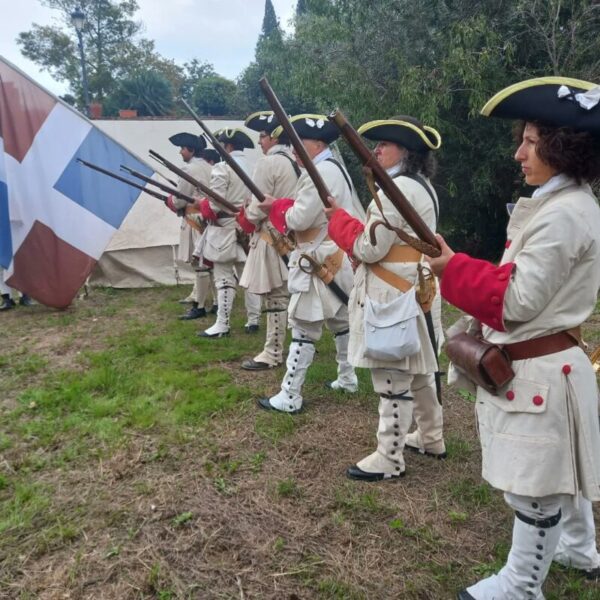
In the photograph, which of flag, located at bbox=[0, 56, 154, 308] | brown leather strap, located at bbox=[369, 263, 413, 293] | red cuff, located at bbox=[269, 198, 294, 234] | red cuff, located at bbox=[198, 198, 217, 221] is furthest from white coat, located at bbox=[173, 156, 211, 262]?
brown leather strap, located at bbox=[369, 263, 413, 293]

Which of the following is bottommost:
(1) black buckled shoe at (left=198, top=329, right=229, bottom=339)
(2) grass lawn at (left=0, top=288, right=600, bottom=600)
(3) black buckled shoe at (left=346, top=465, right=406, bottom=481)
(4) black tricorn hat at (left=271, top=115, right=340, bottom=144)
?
(2) grass lawn at (left=0, top=288, right=600, bottom=600)

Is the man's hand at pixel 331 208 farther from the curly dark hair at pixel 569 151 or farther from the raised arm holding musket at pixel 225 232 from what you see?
the raised arm holding musket at pixel 225 232

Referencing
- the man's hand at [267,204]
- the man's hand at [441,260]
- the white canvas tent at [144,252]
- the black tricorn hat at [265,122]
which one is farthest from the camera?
the white canvas tent at [144,252]

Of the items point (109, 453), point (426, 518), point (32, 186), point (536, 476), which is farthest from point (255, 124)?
point (536, 476)

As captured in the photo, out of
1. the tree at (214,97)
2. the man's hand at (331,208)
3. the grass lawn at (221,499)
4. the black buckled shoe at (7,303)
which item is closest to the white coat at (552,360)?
the grass lawn at (221,499)

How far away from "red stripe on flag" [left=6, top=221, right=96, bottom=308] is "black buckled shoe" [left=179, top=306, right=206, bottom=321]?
4.99ft

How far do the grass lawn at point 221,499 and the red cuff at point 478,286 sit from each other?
1503mm

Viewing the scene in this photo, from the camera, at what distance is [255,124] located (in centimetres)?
617

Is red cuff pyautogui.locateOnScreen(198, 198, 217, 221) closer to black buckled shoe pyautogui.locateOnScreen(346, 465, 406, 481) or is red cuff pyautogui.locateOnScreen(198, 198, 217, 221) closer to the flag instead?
the flag

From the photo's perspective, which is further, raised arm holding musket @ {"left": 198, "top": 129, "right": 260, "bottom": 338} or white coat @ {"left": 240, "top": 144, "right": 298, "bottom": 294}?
raised arm holding musket @ {"left": 198, "top": 129, "right": 260, "bottom": 338}

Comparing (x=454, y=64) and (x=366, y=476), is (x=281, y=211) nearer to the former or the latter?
(x=366, y=476)

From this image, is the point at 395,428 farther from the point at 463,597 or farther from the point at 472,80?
the point at 472,80

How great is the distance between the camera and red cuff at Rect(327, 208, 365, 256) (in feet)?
11.3

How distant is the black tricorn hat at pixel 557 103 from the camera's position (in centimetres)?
188
